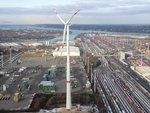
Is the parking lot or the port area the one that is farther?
the parking lot

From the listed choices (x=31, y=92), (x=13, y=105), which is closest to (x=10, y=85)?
(x=31, y=92)

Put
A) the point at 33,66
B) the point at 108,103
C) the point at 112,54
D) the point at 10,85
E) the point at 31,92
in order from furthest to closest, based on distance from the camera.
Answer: the point at 112,54 → the point at 33,66 → the point at 10,85 → the point at 31,92 → the point at 108,103

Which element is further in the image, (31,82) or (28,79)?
(28,79)

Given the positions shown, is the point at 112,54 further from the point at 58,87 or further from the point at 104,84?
the point at 58,87

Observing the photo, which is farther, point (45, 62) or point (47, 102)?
point (45, 62)

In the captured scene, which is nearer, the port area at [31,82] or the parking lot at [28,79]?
the port area at [31,82]

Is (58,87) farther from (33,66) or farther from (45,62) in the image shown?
(45,62)

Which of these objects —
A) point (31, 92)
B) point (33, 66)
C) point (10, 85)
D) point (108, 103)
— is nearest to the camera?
point (108, 103)
